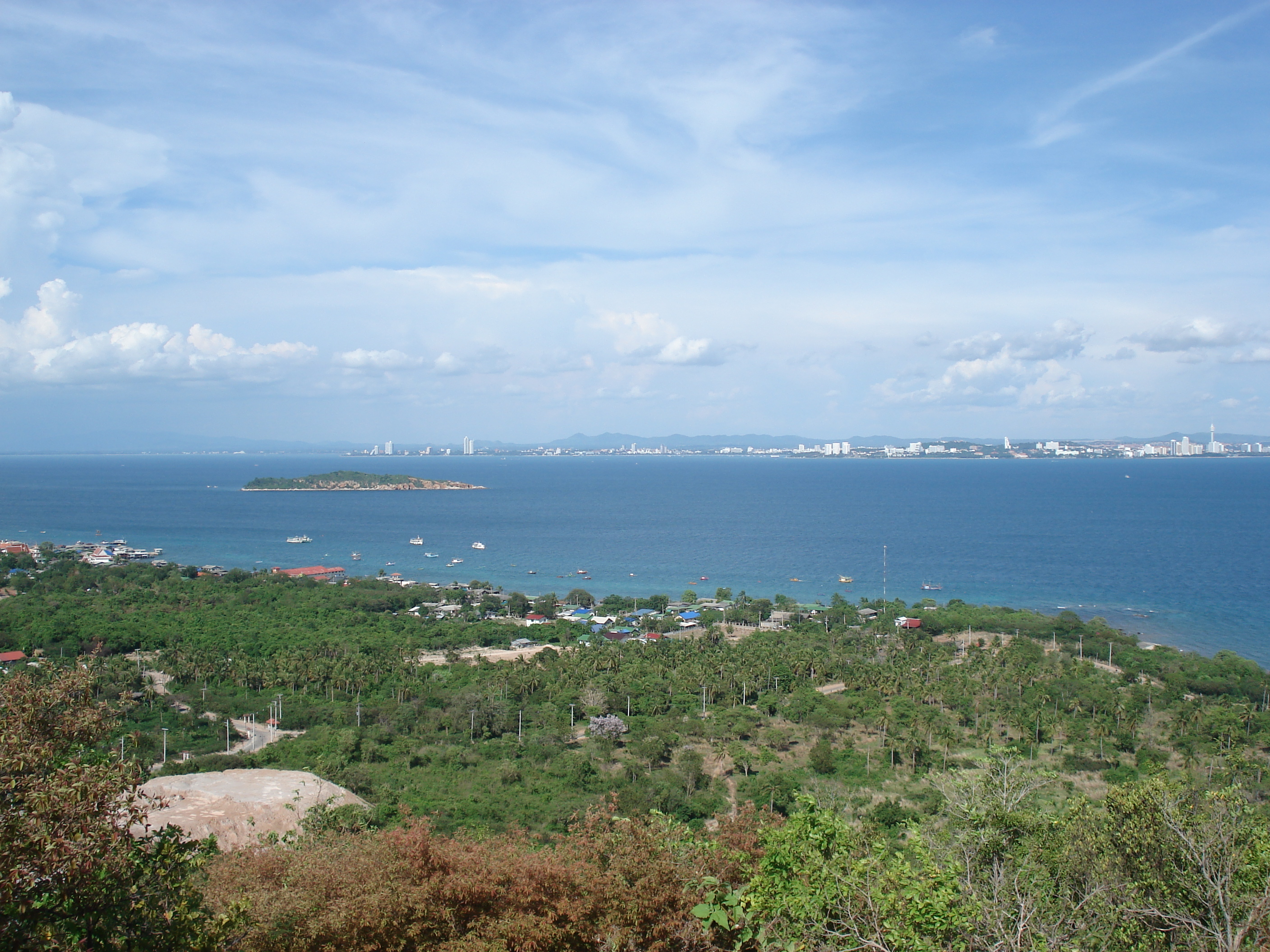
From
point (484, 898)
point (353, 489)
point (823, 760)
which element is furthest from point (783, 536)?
point (353, 489)

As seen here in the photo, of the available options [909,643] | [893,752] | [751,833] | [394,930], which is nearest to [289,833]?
[394,930]

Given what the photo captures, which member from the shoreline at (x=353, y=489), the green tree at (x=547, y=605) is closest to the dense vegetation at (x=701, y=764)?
Answer: the green tree at (x=547, y=605)

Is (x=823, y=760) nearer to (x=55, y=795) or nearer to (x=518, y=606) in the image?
(x=55, y=795)

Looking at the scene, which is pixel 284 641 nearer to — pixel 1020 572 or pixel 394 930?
pixel 394 930

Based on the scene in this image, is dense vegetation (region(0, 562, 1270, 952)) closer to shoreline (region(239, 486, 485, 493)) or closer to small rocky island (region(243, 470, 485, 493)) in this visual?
shoreline (region(239, 486, 485, 493))

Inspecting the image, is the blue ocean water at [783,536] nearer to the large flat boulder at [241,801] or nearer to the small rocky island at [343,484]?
the small rocky island at [343,484]
